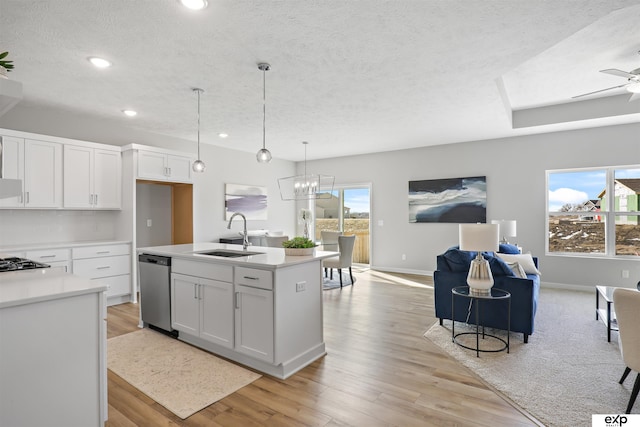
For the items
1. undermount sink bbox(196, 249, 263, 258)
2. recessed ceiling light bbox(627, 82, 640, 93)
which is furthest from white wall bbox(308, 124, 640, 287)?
undermount sink bbox(196, 249, 263, 258)

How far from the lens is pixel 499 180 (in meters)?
6.23

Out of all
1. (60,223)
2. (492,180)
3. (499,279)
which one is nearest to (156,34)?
(60,223)

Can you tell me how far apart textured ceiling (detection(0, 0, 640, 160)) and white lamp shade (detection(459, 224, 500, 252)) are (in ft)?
5.04

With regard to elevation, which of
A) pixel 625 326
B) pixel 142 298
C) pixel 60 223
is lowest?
pixel 142 298

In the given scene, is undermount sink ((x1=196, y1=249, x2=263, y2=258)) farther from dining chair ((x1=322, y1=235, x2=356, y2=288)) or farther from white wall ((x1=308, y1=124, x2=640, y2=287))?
white wall ((x1=308, y1=124, x2=640, y2=287))

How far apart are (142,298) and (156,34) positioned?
2714mm

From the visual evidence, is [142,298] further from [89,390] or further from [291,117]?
[291,117]

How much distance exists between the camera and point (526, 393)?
238 cm

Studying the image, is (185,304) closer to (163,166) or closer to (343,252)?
(163,166)

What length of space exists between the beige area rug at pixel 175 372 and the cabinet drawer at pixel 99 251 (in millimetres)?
1520

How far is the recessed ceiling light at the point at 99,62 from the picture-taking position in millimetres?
3052

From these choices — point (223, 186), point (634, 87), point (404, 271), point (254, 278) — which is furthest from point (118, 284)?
point (634, 87)

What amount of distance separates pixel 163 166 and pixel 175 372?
3529mm

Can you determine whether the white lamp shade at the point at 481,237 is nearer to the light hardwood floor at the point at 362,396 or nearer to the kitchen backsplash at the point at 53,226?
the light hardwood floor at the point at 362,396
